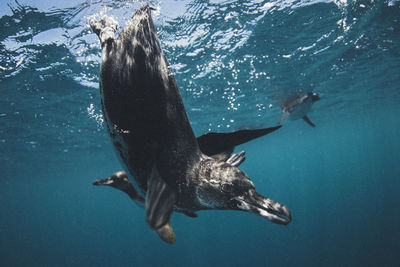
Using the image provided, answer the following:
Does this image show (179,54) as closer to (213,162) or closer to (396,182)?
(213,162)

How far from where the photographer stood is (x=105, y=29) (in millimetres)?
2027

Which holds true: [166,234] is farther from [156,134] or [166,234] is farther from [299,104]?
[299,104]

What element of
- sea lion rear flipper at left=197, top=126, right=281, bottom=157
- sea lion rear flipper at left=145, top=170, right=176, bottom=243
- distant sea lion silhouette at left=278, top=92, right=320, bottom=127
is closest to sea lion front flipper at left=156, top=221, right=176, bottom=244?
sea lion rear flipper at left=145, top=170, right=176, bottom=243

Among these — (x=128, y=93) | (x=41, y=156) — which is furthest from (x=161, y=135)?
(x=41, y=156)

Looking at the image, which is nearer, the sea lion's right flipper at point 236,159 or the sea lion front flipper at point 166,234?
the sea lion front flipper at point 166,234

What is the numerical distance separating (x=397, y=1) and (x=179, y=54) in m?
8.81

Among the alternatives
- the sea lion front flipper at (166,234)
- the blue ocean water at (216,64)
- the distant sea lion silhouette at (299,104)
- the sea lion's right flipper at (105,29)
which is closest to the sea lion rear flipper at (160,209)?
the sea lion front flipper at (166,234)

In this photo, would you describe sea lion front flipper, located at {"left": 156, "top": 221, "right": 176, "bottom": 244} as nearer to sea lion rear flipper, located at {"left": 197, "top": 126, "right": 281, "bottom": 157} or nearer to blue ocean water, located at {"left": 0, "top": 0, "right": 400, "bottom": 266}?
sea lion rear flipper, located at {"left": 197, "top": 126, "right": 281, "bottom": 157}

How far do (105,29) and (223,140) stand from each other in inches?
63.6

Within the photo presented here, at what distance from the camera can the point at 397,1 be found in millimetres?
8055

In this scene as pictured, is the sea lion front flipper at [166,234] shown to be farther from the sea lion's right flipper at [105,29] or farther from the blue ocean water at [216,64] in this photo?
the blue ocean water at [216,64]

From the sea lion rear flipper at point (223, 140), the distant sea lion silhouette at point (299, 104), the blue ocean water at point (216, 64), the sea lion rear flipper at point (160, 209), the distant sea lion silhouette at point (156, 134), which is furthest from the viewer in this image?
the distant sea lion silhouette at point (299, 104)

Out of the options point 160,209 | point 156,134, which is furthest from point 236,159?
point 160,209

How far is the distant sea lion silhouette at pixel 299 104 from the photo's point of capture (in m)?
15.9
